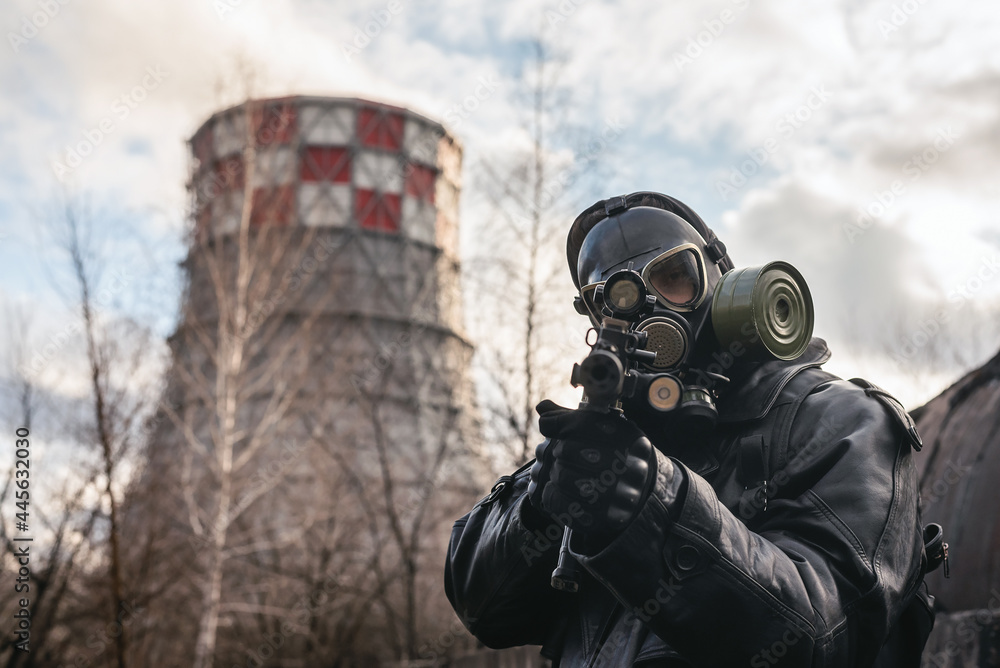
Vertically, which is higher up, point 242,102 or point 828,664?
point 242,102

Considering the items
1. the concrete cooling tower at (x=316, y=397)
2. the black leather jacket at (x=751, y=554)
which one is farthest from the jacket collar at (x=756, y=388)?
the concrete cooling tower at (x=316, y=397)

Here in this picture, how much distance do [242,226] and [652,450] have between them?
52.1ft

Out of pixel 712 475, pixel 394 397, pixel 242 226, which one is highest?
pixel 242 226

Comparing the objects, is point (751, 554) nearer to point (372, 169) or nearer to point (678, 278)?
point (678, 278)

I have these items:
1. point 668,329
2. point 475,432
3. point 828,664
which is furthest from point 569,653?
point 475,432

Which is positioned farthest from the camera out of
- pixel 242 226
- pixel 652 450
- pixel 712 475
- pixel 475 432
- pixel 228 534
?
pixel 228 534

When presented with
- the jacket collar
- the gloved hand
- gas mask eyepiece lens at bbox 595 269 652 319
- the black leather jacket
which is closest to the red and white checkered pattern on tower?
the black leather jacket

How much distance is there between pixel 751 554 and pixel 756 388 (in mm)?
709

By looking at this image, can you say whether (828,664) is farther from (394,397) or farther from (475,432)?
(394,397)

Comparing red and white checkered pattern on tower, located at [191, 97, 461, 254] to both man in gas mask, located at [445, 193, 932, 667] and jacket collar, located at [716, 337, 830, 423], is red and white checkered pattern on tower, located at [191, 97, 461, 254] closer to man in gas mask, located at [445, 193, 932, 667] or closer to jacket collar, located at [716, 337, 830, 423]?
man in gas mask, located at [445, 193, 932, 667]

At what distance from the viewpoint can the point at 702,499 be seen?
6.64 feet

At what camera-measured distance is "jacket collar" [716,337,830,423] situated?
2541mm

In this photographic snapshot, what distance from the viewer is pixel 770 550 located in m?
2.05

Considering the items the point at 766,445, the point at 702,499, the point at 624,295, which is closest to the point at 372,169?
the point at 766,445
